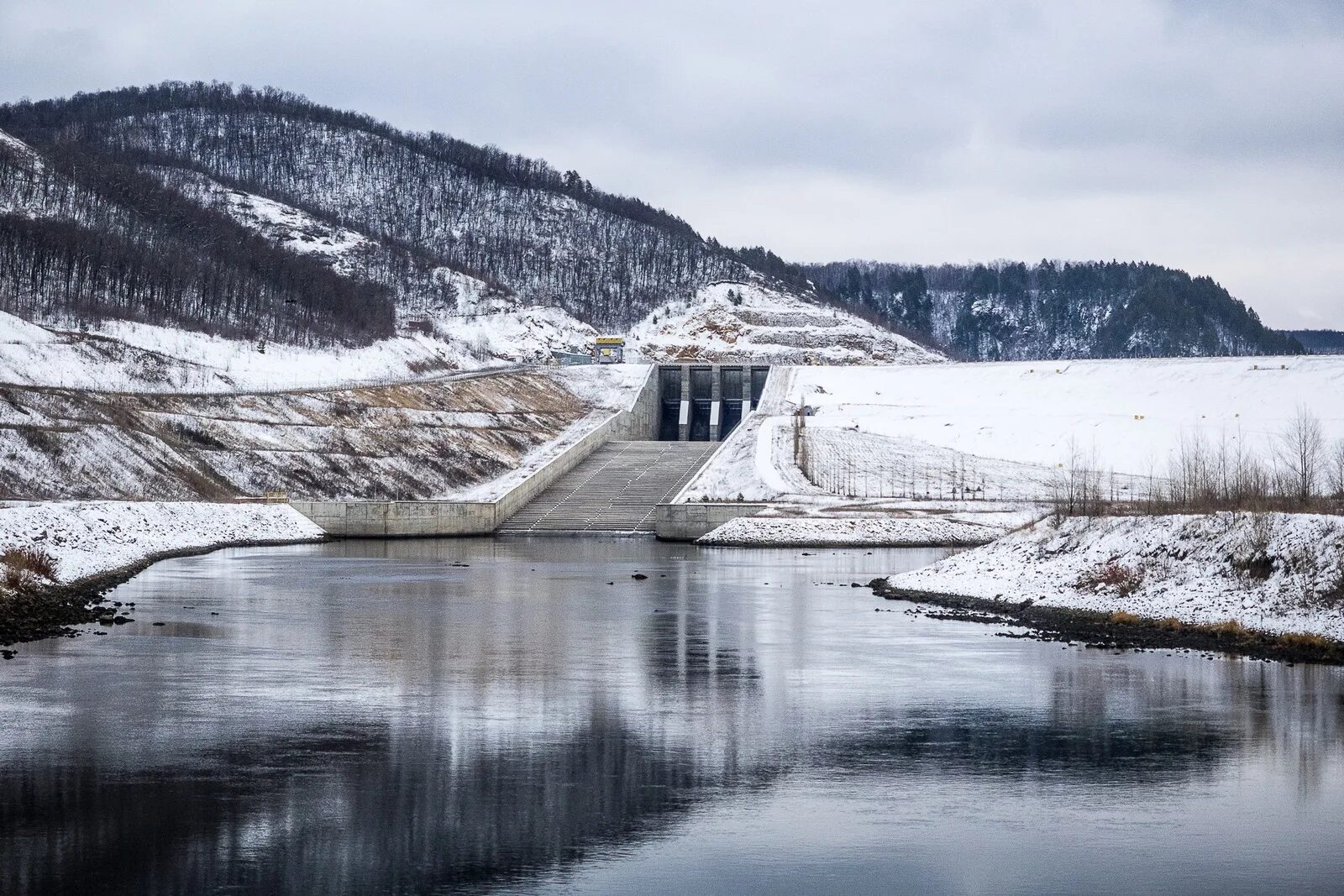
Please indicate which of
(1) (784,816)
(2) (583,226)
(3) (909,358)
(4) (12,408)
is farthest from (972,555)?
(2) (583,226)

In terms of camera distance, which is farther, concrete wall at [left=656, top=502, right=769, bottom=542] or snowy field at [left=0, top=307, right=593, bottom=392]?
snowy field at [left=0, top=307, right=593, bottom=392]

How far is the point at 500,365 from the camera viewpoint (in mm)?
107000

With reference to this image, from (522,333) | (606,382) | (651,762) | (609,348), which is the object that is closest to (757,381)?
(606,382)

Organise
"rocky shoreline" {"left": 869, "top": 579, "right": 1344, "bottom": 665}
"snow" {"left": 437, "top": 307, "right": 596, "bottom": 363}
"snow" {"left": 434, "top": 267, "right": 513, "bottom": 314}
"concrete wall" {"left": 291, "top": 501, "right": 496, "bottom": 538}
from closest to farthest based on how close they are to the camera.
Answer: "rocky shoreline" {"left": 869, "top": 579, "right": 1344, "bottom": 665}, "concrete wall" {"left": 291, "top": 501, "right": 496, "bottom": 538}, "snow" {"left": 437, "top": 307, "right": 596, "bottom": 363}, "snow" {"left": 434, "top": 267, "right": 513, "bottom": 314}

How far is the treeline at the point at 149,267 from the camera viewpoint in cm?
9225

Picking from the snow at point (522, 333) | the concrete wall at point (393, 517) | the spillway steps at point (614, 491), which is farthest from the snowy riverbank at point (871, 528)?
the snow at point (522, 333)

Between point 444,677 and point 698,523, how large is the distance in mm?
36976

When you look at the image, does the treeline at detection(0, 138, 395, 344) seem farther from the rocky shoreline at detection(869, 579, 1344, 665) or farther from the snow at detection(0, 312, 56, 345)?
the rocky shoreline at detection(869, 579, 1344, 665)

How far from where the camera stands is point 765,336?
13650 centimetres

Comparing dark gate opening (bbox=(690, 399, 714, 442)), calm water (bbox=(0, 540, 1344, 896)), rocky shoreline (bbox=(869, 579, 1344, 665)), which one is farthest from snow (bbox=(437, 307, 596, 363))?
calm water (bbox=(0, 540, 1344, 896))

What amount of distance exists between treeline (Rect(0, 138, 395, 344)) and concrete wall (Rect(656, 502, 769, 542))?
40.7 metres

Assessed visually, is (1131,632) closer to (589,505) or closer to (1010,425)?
(589,505)

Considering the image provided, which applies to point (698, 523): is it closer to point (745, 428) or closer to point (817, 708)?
point (745, 428)

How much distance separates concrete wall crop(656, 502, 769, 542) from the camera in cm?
5762
